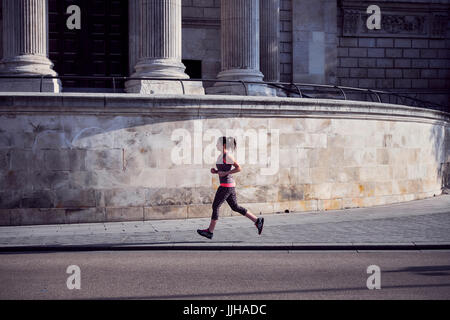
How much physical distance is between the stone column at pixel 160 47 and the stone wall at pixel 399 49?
39.5 feet

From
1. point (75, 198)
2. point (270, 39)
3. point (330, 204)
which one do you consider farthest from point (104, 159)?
point (270, 39)

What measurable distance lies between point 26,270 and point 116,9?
17.1m

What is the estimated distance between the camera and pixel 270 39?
80.9 ft

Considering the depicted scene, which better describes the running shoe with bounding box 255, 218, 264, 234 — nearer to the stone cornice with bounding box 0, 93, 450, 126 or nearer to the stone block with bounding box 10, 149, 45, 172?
the stone cornice with bounding box 0, 93, 450, 126

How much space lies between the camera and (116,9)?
24.3 metres

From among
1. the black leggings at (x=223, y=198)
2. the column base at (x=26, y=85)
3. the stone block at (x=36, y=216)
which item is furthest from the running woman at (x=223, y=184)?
the column base at (x=26, y=85)

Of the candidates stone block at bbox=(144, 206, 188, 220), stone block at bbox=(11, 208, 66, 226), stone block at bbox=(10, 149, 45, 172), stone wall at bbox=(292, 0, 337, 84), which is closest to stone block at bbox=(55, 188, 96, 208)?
stone block at bbox=(11, 208, 66, 226)

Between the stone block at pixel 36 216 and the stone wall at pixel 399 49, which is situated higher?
the stone wall at pixel 399 49

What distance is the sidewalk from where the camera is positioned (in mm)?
11227

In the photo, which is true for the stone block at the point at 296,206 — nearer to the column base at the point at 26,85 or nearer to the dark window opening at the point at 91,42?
the column base at the point at 26,85

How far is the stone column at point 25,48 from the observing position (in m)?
17.0

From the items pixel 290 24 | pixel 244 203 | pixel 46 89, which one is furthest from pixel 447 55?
pixel 46 89

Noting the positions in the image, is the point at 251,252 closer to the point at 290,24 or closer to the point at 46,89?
the point at 46,89

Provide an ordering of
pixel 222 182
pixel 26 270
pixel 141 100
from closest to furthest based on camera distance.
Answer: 1. pixel 26 270
2. pixel 222 182
3. pixel 141 100
